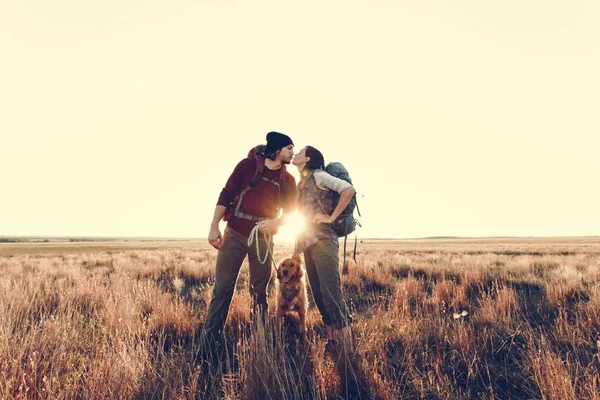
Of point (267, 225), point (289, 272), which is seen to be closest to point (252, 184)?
point (267, 225)

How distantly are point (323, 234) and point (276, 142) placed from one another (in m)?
1.26

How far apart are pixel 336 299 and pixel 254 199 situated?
1538 millimetres

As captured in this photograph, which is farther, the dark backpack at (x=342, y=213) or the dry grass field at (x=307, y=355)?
the dark backpack at (x=342, y=213)

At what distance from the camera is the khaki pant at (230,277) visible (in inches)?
165

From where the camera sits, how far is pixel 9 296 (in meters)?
5.70

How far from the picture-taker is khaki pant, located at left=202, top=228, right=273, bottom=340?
419 centimetres

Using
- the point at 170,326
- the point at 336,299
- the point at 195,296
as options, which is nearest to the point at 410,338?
the point at 336,299

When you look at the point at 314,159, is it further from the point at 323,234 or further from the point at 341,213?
the point at 323,234

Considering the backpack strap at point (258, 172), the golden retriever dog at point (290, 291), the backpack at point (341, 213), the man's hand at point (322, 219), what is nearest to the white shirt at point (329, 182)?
the backpack at point (341, 213)

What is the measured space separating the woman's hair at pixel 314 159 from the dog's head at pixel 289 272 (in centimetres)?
A: 157

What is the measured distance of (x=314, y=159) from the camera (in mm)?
3939

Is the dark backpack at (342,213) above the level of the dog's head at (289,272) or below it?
above

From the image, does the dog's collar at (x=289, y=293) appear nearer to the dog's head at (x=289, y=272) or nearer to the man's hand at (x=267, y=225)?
the dog's head at (x=289, y=272)

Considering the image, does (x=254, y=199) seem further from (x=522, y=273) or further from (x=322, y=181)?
(x=522, y=273)
